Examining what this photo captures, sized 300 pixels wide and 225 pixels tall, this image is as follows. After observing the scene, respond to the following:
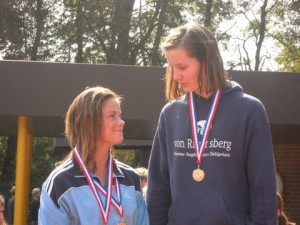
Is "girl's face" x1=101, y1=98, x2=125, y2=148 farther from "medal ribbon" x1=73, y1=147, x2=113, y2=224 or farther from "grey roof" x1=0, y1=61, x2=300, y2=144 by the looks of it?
"grey roof" x1=0, y1=61, x2=300, y2=144

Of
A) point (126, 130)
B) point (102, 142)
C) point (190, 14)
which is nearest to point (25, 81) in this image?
point (126, 130)

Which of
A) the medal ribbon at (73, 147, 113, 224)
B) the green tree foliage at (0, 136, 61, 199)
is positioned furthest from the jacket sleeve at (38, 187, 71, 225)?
the green tree foliage at (0, 136, 61, 199)

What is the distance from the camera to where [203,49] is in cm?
354

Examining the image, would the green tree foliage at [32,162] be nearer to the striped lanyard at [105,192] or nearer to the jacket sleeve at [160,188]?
the striped lanyard at [105,192]

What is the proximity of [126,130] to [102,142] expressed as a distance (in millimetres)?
8888

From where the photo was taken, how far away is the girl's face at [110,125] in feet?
12.9

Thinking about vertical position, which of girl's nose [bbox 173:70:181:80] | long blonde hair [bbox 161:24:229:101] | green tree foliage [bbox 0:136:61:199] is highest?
long blonde hair [bbox 161:24:229:101]

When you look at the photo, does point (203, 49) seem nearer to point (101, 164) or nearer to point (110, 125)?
point (110, 125)

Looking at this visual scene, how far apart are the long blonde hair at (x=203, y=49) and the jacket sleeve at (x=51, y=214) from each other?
0.98 meters

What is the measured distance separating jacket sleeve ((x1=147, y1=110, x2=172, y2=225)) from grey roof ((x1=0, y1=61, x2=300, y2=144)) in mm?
6848

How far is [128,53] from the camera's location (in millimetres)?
27578

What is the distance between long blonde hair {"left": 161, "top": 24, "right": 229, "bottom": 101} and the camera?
3538 mm

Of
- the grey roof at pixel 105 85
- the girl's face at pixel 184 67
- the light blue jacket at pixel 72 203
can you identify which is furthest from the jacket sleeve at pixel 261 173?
the grey roof at pixel 105 85

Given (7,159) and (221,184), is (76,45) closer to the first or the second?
(7,159)
